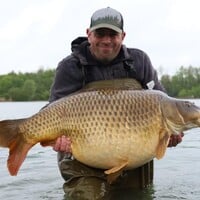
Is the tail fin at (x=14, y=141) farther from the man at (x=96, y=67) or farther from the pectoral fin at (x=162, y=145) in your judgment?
the pectoral fin at (x=162, y=145)

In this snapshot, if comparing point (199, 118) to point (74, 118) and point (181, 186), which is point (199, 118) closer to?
point (74, 118)

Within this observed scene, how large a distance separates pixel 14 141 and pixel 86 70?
1284 mm

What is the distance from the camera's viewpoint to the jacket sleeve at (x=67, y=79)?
545 cm

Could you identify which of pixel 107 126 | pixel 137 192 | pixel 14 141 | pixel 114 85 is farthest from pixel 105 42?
pixel 137 192

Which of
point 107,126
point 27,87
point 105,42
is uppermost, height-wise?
point 27,87

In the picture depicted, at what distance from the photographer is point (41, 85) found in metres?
66.4

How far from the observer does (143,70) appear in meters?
5.62

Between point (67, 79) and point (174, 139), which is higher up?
point (67, 79)

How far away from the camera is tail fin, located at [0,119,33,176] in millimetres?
4516

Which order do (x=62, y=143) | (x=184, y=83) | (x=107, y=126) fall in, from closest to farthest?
(x=107, y=126) → (x=62, y=143) → (x=184, y=83)

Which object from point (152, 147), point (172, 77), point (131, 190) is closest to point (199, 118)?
point (152, 147)

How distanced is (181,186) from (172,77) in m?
64.4

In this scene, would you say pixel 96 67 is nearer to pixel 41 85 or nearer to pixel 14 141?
pixel 14 141

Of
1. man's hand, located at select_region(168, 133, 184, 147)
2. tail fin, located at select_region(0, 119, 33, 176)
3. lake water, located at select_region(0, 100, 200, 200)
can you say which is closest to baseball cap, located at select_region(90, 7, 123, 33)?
man's hand, located at select_region(168, 133, 184, 147)
